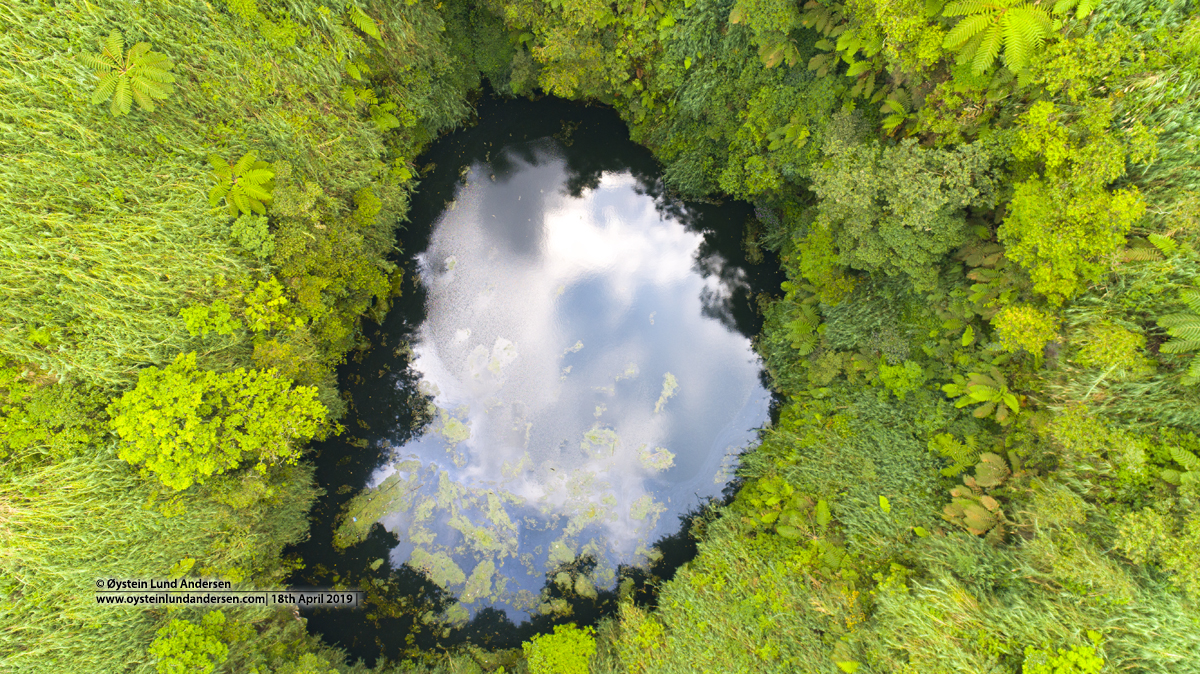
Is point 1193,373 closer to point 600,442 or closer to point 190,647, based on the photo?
point 600,442

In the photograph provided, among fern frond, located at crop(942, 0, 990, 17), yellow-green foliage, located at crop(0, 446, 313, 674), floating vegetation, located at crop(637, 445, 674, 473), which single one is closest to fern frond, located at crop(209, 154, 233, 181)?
yellow-green foliage, located at crop(0, 446, 313, 674)

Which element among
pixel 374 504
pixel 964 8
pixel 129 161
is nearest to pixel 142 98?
pixel 129 161

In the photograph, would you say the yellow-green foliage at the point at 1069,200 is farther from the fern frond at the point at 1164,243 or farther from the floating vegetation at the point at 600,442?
the floating vegetation at the point at 600,442

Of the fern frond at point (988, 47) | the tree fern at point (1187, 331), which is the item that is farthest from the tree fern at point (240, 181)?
the tree fern at point (1187, 331)

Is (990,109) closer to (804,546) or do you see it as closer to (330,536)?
(804,546)

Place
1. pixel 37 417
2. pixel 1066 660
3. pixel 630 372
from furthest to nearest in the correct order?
1. pixel 630 372
2. pixel 37 417
3. pixel 1066 660

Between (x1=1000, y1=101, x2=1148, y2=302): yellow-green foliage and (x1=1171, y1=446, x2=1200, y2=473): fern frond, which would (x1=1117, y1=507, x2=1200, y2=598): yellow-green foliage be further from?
(x1=1000, y1=101, x2=1148, y2=302): yellow-green foliage
